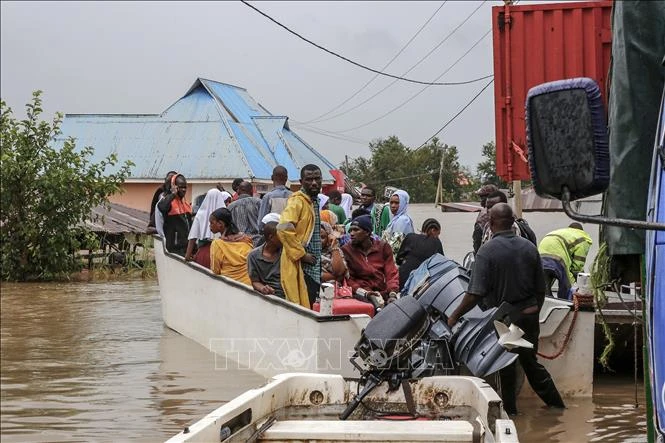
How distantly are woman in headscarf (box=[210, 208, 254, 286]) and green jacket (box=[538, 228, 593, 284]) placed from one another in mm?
3070

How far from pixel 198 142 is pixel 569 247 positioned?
76.4ft

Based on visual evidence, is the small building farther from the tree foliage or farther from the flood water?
the flood water

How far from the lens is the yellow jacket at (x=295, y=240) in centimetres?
862

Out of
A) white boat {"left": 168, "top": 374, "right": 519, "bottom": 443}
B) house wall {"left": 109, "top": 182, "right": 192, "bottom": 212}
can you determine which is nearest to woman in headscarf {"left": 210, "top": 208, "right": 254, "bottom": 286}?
white boat {"left": 168, "top": 374, "right": 519, "bottom": 443}

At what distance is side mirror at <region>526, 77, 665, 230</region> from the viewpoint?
116 inches

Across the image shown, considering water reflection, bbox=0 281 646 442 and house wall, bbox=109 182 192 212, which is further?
house wall, bbox=109 182 192 212

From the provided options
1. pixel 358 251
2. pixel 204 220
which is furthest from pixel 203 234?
pixel 358 251

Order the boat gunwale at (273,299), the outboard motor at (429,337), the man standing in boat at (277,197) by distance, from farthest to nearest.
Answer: the man standing in boat at (277,197) → the boat gunwale at (273,299) → the outboard motor at (429,337)

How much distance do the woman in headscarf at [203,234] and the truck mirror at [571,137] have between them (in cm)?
848

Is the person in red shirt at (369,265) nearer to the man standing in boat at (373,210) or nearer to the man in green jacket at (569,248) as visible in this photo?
the man in green jacket at (569,248)

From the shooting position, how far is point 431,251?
10.4m

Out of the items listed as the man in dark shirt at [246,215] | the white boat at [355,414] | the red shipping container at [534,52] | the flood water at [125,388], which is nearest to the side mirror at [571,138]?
the white boat at [355,414]

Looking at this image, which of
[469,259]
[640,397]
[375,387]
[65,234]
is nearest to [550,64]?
[469,259]

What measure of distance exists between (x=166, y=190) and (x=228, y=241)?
3233 mm
